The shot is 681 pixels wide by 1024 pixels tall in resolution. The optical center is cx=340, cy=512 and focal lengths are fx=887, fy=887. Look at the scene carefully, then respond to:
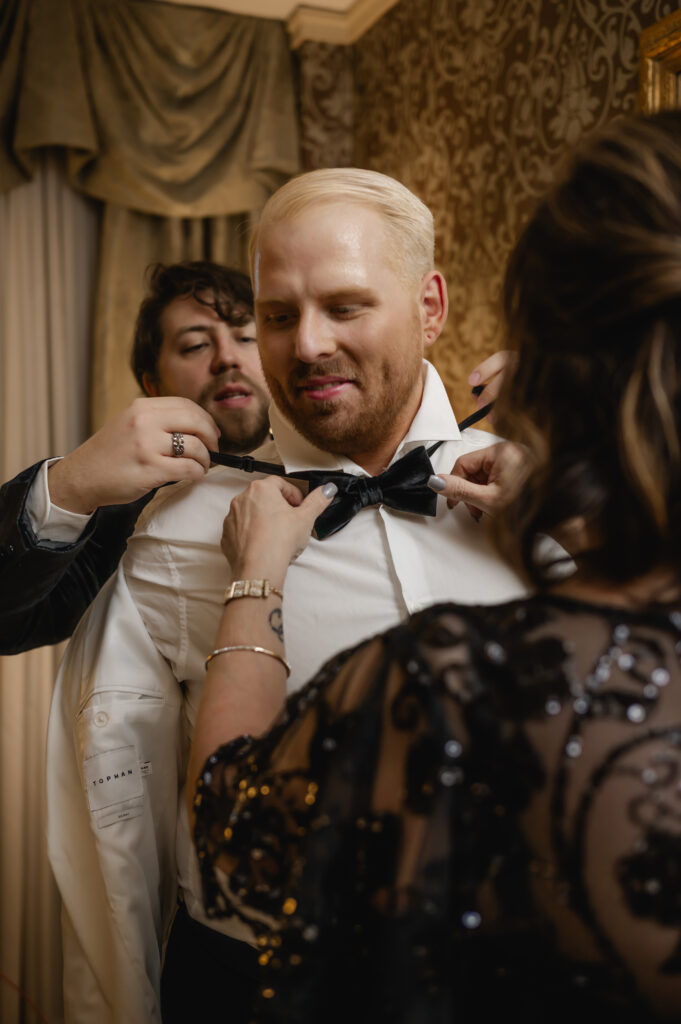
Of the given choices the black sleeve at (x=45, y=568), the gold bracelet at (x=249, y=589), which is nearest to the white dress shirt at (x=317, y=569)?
the black sleeve at (x=45, y=568)

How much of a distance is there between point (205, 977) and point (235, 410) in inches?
42.1

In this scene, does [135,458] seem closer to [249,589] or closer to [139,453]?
[139,453]

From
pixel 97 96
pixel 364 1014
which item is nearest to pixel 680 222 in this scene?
pixel 364 1014

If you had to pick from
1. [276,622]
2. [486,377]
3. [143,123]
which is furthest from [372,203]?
[143,123]

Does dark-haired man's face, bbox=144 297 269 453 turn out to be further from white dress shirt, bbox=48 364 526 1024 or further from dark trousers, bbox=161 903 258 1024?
dark trousers, bbox=161 903 258 1024

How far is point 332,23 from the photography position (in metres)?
3.12

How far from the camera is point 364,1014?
2.31ft

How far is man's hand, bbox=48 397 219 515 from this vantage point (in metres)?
1.29

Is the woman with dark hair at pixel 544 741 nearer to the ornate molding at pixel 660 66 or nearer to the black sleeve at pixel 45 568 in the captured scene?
the black sleeve at pixel 45 568

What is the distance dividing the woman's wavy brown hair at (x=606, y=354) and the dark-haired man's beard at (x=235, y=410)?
1.18m

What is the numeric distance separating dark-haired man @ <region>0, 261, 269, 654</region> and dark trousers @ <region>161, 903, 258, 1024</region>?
1.78 feet

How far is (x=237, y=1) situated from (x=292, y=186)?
7.03 feet

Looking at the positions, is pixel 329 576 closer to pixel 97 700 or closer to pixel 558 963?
pixel 97 700

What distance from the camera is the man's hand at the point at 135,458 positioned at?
4.23 feet
